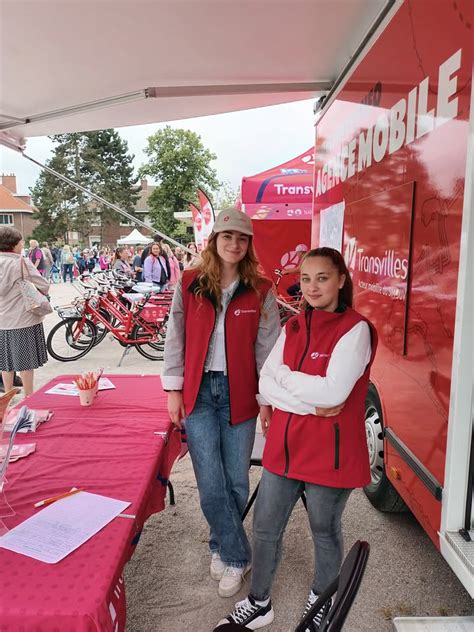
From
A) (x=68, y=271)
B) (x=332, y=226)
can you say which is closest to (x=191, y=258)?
(x=68, y=271)

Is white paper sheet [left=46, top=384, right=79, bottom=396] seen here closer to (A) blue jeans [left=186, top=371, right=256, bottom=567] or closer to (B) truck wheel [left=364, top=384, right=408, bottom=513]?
(A) blue jeans [left=186, top=371, right=256, bottom=567]

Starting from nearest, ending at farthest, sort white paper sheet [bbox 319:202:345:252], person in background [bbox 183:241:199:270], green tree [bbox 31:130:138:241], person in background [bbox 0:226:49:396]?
person in background [bbox 183:241:199:270], white paper sheet [bbox 319:202:345:252], person in background [bbox 0:226:49:396], green tree [bbox 31:130:138:241]

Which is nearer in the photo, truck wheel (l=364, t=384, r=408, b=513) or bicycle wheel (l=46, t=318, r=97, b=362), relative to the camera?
truck wheel (l=364, t=384, r=408, b=513)

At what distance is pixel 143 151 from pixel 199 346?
4155 centimetres

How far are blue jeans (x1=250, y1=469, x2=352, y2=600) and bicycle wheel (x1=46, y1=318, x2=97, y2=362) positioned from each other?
538cm

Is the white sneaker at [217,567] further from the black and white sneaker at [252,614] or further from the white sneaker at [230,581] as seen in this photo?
the black and white sneaker at [252,614]

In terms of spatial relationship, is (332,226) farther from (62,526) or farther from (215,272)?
(62,526)

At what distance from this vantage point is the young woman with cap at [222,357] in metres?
2.04

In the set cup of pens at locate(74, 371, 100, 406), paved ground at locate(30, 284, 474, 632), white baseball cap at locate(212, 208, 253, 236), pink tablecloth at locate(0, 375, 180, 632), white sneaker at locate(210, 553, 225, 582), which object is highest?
white baseball cap at locate(212, 208, 253, 236)

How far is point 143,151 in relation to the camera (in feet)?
132

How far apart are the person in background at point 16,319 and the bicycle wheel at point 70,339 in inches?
85.1

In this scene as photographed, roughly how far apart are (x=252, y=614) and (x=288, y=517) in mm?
492

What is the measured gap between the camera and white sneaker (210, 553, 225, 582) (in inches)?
91.7

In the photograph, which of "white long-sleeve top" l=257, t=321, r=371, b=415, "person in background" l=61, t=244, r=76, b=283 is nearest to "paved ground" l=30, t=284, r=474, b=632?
"white long-sleeve top" l=257, t=321, r=371, b=415
